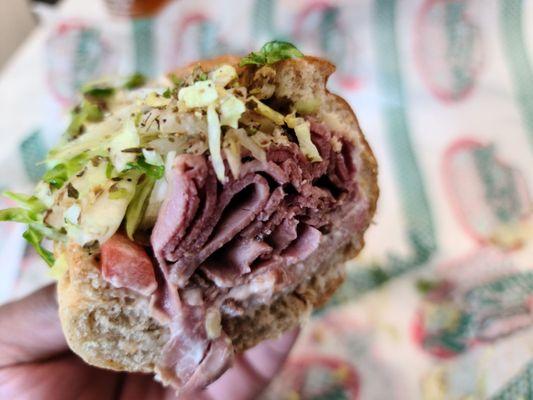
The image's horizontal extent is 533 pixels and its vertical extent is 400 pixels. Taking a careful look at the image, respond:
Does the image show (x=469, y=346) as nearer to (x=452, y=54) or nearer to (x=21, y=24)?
(x=452, y=54)

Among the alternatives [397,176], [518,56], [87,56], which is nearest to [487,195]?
[397,176]

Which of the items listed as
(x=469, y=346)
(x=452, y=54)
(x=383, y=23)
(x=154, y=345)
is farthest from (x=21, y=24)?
(x=469, y=346)

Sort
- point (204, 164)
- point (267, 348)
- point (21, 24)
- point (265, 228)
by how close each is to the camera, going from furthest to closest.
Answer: point (21, 24)
point (267, 348)
point (265, 228)
point (204, 164)

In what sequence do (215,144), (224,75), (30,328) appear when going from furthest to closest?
(30,328)
(224,75)
(215,144)

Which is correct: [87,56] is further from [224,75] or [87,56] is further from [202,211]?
[202,211]

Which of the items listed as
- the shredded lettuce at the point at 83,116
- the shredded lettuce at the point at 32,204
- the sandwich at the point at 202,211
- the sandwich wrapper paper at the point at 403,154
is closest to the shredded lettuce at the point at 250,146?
the sandwich at the point at 202,211

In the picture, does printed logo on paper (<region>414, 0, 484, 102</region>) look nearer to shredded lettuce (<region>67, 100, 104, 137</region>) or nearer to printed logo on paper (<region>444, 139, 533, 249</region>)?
printed logo on paper (<region>444, 139, 533, 249</region>)
